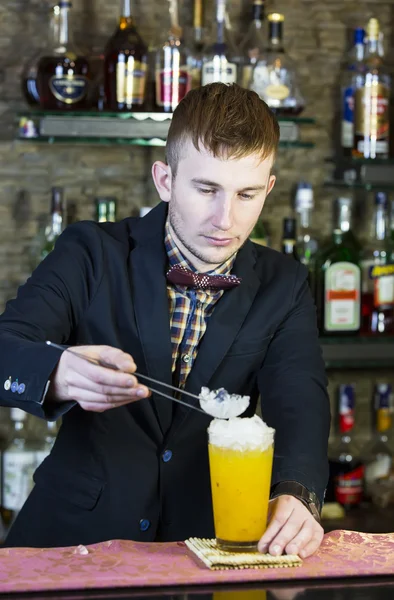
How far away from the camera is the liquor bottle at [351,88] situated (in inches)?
110

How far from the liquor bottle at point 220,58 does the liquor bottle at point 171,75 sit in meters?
0.06

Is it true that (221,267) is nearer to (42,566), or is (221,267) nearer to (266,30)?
(42,566)

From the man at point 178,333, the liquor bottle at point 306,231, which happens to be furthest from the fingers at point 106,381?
the liquor bottle at point 306,231

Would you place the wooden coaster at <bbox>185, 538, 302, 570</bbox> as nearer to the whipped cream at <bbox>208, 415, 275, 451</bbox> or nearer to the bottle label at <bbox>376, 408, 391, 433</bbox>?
the whipped cream at <bbox>208, 415, 275, 451</bbox>

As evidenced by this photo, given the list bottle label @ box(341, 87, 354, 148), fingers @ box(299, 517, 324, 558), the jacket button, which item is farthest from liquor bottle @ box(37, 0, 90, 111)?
fingers @ box(299, 517, 324, 558)

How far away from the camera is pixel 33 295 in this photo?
164 cm

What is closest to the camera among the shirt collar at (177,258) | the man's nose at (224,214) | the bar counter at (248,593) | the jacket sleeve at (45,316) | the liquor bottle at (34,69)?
the bar counter at (248,593)

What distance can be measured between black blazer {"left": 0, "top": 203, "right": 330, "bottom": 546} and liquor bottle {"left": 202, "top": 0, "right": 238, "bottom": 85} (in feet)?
3.16

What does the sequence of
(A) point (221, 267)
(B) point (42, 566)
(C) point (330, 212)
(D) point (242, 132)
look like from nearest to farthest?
(B) point (42, 566)
(D) point (242, 132)
(A) point (221, 267)
(C) point (330, 212)

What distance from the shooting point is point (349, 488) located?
2.82 meters

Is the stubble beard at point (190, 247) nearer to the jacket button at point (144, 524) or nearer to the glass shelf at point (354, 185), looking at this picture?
the jacket button at point (144, 524)

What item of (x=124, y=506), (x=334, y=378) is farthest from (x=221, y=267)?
(x=334, y=378)

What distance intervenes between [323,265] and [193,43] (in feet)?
2.44

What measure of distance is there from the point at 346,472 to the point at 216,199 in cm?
149
